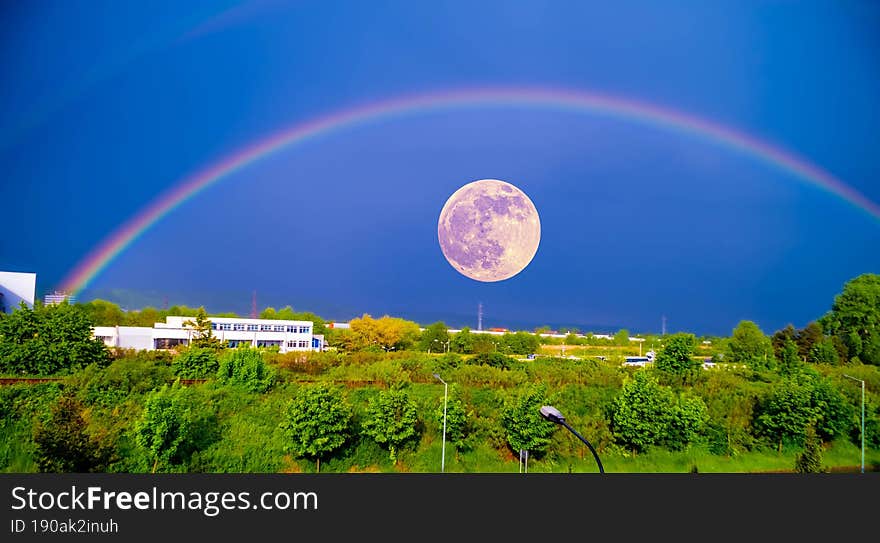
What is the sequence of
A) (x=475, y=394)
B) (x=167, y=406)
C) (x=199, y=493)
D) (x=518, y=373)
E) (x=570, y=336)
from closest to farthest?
(x=199, y=493) → (x=167, y=406) → (x=475, y=394) → (x=518, y=373) → (x=570, y=336)

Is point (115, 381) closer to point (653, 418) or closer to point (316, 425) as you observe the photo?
point (316, 425)

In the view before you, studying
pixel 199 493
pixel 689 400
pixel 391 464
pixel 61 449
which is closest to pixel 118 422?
pixel 61 449

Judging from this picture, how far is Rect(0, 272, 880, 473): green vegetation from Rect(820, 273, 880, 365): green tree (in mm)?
10119

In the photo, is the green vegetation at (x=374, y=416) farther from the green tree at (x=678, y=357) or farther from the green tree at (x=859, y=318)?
the green tree at (x=859, y=318)

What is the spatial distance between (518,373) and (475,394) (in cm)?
476

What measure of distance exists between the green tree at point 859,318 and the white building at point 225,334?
104 feet

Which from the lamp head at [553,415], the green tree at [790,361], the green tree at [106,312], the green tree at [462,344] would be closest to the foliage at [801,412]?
the green tree at [790,361]

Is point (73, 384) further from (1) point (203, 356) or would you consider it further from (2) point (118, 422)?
(1) point (203, 356)

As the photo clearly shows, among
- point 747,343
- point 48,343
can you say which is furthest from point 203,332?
point 747,343

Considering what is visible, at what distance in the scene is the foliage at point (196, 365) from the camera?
22.0m

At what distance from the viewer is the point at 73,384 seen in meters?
18.8

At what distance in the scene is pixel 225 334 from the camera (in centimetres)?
3653

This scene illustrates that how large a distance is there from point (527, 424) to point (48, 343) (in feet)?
56.3

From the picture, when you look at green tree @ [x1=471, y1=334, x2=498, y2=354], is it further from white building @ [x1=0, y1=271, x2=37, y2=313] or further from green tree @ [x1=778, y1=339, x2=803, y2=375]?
white building @ [x1=0, y1=271, x2=37, y2=313]
